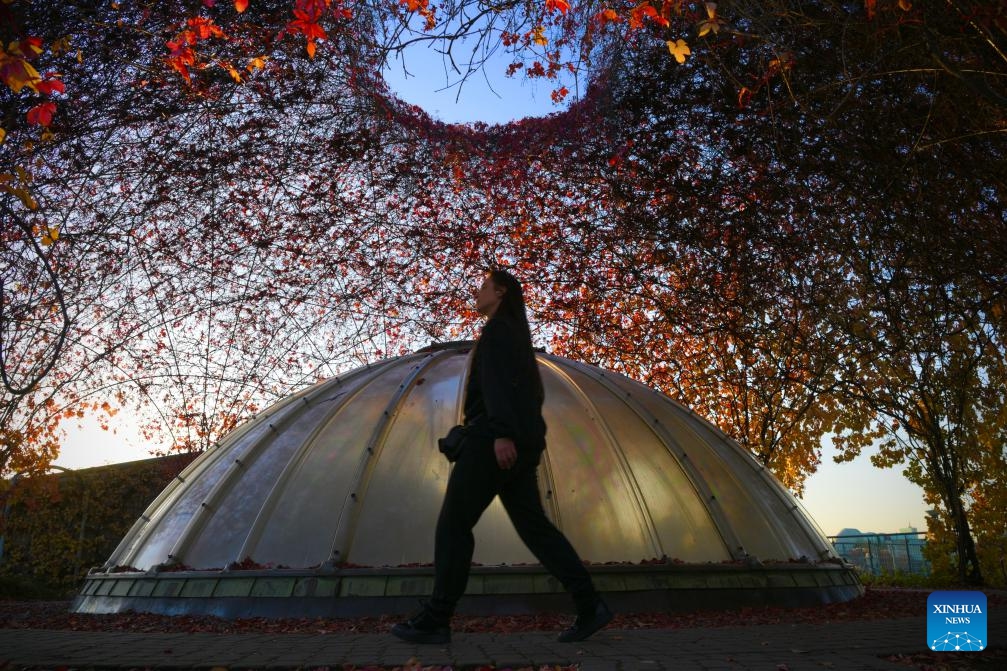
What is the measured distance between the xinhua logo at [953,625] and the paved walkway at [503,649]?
5.6 inches

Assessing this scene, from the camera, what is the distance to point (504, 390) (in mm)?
4344

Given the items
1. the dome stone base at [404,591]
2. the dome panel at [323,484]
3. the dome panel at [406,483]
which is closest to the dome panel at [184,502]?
the dome stone base at [404,591]

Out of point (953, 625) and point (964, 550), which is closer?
point (953, 625)

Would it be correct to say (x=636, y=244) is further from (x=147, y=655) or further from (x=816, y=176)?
(x=147, y=655)

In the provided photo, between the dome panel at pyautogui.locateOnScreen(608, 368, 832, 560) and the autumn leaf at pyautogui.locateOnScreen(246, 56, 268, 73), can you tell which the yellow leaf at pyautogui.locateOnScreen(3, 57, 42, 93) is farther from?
the dome panel at pyautogui.locateOnScreen(608, 368, 832, 560)

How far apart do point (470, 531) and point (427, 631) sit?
2.06ft

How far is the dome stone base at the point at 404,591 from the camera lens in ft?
19.7

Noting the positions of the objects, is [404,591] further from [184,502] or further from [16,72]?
[16,72]

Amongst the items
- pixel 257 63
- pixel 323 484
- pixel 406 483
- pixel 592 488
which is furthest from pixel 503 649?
pixel 257 63

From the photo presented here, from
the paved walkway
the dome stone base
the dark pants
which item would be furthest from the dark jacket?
the dome stone base

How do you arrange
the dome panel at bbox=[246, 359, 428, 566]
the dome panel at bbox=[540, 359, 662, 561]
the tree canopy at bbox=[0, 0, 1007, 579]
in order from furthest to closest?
the tree canopy at bbox=[0, 0, 1007, 579], the dome panel at bbox=[540, 359, 662, 561], the dome panel at bbox=[246, 359, 428, 566]

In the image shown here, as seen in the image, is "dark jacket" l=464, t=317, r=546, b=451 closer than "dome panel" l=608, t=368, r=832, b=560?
Yes

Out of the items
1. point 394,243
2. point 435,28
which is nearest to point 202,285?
point 394,243

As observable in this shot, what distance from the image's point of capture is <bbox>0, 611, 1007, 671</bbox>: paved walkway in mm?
3643
